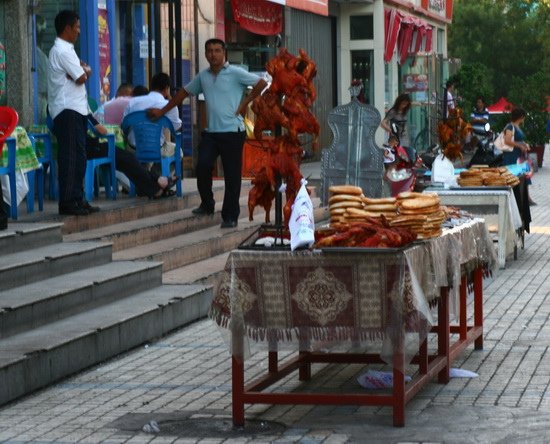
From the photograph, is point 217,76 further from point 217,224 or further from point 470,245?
point 470,245

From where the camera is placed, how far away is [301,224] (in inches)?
314

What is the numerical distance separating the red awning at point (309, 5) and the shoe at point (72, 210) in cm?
1434

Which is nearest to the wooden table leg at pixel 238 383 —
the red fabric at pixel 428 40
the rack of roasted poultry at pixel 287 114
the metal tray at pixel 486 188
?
the rack of roasted poultry at pixel 287 114

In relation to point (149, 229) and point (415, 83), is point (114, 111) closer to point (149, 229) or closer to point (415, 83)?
point (149, 229)

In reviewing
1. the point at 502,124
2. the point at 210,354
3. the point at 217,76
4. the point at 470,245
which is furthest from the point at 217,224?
the point at 502,124

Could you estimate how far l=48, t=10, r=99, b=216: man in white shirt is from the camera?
14102 millimetres

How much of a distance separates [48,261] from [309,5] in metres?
19.9

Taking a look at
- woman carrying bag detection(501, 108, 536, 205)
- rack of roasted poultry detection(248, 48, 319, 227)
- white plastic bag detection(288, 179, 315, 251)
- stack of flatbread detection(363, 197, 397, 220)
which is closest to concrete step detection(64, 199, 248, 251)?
stack of flatbread detection(363, 197, 397, 220)

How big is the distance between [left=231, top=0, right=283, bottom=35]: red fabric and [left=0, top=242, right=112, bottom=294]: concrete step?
15389 millimetres

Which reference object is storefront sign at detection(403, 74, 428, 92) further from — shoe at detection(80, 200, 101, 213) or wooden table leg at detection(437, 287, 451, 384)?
wooden table leg at detection(437, 287, 451, 384)

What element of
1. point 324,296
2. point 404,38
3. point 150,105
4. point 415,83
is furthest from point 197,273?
point 404,38

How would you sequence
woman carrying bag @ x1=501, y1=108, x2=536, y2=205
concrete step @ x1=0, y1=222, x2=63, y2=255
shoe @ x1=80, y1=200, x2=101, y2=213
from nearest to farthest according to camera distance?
1. concrete step @ x1=0, y1=222, x2=63, y2=255
2. shoe @ x1=80, y1=200, x2=101, y2=213
3. woman carrying bag @ x1=501, y1=108, x2=536, y2=205

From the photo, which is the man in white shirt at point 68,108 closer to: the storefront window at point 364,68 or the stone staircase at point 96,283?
the stone staircase at point 96,283

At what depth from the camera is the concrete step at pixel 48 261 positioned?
36.5 feet
